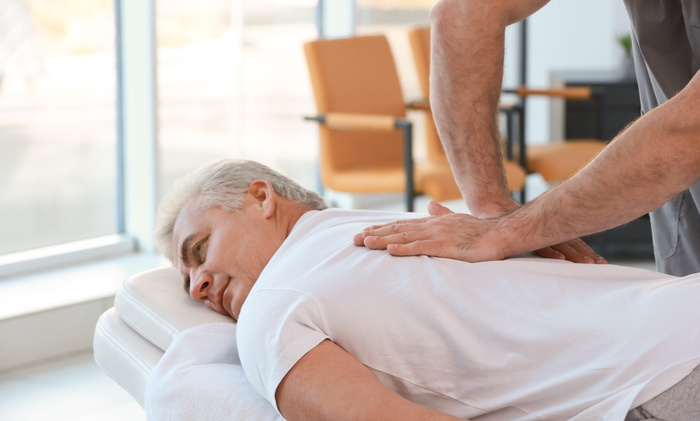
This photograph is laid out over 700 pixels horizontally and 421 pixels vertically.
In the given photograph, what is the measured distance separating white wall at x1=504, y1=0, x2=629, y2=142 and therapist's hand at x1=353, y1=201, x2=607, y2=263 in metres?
4.05

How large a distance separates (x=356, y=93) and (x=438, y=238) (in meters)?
2.57

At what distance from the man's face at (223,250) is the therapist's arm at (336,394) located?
357mm

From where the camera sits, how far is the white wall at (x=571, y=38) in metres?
5.34

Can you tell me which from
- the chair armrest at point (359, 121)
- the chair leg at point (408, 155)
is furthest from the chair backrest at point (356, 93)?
the chair leg at point (408, 155)

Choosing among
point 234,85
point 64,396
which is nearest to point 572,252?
point 64,396

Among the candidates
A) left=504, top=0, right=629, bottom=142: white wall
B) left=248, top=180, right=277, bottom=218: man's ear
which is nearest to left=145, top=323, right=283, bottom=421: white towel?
left=248, top=180, right=277, bottom=218: man's ear

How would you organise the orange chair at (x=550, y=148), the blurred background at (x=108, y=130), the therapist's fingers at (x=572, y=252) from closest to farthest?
the therapist's fingers at (x=572, y=252)
the blurred background at (x=108, y=130)
the orange chair at (x=550, y=148)

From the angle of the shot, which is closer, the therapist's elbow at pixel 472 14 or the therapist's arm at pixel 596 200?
the therapist's arm at pixel 596 200

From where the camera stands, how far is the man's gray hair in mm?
1557

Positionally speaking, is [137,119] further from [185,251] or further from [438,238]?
[438,238]

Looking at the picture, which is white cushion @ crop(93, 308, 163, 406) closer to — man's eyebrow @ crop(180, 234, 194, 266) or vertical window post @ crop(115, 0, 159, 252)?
man's eyebrow @ crop(180, 234, 194, 266)

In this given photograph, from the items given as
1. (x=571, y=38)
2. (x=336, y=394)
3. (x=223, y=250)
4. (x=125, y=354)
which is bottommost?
(x=125, y=354)

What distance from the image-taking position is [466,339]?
1.23m

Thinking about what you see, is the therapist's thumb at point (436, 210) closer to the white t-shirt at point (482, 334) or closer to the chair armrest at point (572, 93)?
the white t-shirt at point (482, 334)
